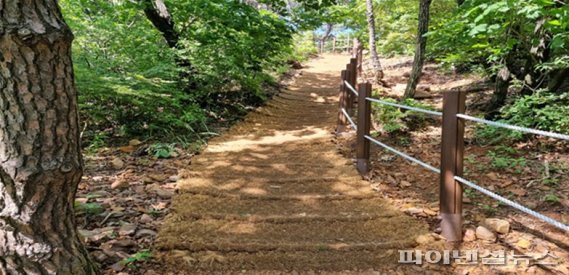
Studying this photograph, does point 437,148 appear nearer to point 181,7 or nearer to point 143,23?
point 181,7

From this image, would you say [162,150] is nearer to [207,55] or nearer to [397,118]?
[207,55]

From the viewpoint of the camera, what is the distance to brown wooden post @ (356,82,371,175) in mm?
4242

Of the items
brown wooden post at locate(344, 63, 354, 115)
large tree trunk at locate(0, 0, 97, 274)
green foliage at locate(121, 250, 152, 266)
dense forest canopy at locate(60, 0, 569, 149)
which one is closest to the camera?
large tree trunk at locate(0, 0, 97, 274)

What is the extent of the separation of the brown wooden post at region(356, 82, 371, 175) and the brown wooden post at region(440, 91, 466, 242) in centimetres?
147

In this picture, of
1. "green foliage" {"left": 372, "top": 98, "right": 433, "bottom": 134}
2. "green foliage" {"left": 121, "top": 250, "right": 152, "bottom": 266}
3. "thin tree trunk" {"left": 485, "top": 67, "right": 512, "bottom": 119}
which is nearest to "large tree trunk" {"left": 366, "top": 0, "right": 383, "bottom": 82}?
"green foliage" {"left": 372, "top": 98, "right": 433, "bottom": 134}

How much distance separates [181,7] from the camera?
6566 mm

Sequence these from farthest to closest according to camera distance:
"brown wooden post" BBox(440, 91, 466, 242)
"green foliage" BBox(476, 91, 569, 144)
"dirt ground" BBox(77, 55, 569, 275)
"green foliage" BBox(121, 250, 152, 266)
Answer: "green foliage" BBox(476, 91, 569, 144), "brown wooden post" BBox(440, 91, 466, 242), "dirt ground" BBox(77, 55, 569, 275), "green foliage" BBox(121, 250, 152, 266)

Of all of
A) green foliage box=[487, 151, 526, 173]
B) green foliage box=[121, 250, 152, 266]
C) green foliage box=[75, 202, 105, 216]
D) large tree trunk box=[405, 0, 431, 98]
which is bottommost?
green foliage box=[121, 250, 152, 266]

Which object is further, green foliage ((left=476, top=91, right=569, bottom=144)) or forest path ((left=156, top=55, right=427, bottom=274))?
green foliage ((left=476, top=91, right=569, bottom=144))

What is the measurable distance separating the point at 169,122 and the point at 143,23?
7.67 feet

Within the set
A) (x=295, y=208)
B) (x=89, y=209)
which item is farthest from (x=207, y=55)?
(x=89, y=209)

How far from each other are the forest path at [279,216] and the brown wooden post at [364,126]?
0.45ft

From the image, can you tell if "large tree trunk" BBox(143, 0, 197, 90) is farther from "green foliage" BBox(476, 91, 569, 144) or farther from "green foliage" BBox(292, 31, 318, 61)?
"green foliage" BBox(292, 31, 318, 61)

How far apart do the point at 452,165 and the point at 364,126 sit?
64.2 inches
